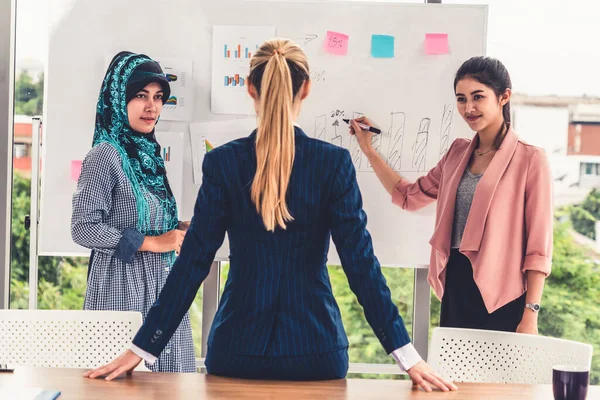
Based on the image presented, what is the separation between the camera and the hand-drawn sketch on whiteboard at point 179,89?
3.10 metres

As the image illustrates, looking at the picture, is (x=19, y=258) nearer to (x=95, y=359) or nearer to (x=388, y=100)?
(x=95, y=359)

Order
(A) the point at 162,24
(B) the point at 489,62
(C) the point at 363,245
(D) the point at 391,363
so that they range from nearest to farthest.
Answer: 1. (C) the point at 363,245
2. (B) the point at 489,62
3. (A) the point at 162,24
4. (D) the point at 391,363

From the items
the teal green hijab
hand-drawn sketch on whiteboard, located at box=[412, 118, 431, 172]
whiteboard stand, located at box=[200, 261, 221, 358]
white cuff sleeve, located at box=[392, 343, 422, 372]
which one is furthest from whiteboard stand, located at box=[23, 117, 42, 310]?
white cuff sleeve, located at box=[392, 343, 422, 372]

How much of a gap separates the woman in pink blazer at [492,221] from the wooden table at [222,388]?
86cm

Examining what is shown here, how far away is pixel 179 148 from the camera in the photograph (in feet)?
10.2

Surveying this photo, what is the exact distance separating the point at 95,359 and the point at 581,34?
2528mm

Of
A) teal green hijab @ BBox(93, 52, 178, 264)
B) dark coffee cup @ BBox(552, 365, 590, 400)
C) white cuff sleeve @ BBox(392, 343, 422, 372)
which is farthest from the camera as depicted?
teal green hijab @ BBox(93, 52, 178, 264)

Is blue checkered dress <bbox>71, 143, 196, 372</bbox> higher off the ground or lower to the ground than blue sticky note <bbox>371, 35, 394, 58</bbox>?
lower

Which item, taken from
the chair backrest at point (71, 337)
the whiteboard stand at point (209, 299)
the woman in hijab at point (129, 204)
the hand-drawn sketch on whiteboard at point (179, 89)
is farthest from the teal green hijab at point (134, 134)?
the chair backrest at point (71, 337)

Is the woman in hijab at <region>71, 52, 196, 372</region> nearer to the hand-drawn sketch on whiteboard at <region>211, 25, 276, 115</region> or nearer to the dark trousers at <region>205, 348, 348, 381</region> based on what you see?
the hand-drawn sketch on whiteboard at <region>211, 25, 276, 115</region>

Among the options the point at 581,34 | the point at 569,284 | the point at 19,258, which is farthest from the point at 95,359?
the point at 581,34

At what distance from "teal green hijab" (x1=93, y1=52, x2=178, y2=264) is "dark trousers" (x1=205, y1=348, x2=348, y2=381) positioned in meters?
1.16

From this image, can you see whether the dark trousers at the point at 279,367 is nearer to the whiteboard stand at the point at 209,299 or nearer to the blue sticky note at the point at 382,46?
the whiteboard stand at the point at 209,299

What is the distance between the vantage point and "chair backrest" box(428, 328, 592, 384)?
6.55 ft
